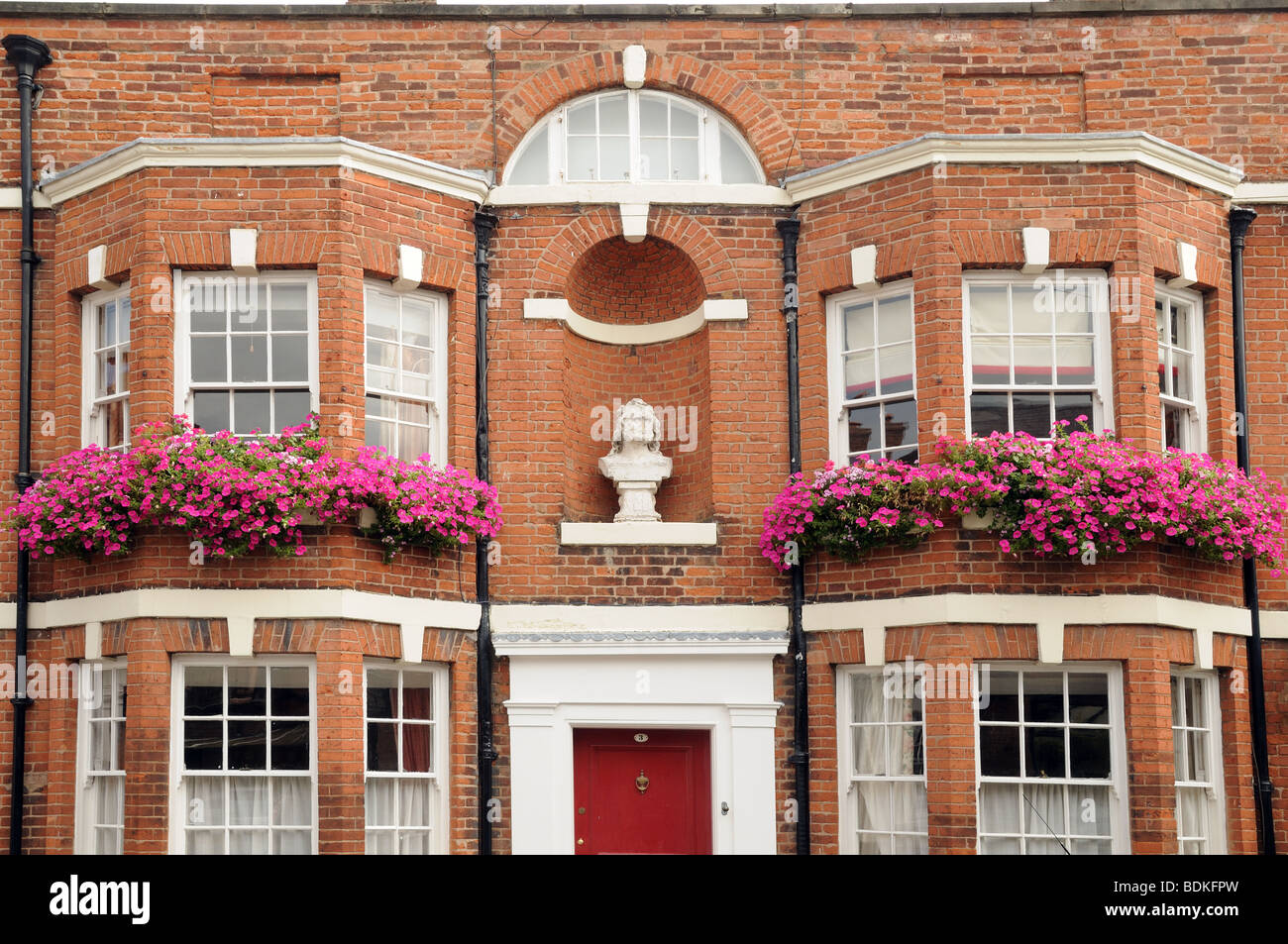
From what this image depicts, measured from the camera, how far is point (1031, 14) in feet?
52.1

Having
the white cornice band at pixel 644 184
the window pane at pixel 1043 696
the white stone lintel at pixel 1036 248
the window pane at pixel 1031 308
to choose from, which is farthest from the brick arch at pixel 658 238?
the window pane at pixel 1043 696

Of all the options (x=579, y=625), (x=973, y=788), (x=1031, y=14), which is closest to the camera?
(x=973, y=788)

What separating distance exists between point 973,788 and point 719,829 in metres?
2.15

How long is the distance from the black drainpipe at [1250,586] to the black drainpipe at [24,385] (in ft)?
33.5

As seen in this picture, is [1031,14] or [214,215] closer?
[214,215]

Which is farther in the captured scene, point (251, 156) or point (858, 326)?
point (858, 326)

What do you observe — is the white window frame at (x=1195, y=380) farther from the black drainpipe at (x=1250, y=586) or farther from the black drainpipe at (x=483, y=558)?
the black drainpipe at (x=483, y=558)

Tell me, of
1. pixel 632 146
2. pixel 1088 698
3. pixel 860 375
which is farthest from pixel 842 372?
pixel 1088 698

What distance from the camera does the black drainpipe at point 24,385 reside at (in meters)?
14.5

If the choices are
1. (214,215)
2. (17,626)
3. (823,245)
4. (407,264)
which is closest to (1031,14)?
(823,245)

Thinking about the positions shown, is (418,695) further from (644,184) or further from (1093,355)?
(1093,355)

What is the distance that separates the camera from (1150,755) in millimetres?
13789

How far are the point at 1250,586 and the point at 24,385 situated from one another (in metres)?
10.5

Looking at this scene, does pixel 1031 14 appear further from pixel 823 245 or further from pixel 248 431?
Result: pixel 248 431
